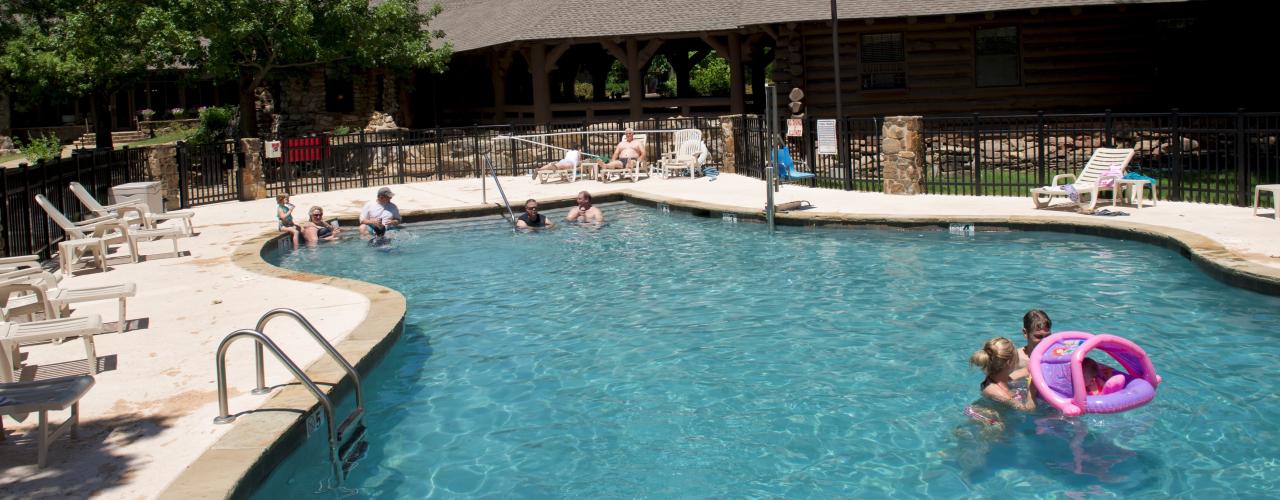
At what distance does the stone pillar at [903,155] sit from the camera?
18.6 m

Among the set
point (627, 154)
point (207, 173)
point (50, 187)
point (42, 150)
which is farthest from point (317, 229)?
point (42, 150)

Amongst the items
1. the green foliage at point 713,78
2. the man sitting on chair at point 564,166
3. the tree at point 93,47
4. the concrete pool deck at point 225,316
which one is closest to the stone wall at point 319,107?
the tree at point 93,47

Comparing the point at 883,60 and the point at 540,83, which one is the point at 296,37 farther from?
the point at 883,60

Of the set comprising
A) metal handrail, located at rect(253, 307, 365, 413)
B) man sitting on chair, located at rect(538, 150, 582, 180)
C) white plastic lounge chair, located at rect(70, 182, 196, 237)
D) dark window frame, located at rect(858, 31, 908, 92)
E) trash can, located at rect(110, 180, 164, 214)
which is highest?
dark window frame, located at rect(858, 31, 908, 92)

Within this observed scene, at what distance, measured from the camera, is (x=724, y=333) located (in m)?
10.9

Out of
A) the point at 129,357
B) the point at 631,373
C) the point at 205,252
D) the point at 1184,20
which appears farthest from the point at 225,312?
the point at 1184,20

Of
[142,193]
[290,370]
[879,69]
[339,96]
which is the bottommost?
[290,370]

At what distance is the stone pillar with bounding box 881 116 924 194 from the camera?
18641 millimetres

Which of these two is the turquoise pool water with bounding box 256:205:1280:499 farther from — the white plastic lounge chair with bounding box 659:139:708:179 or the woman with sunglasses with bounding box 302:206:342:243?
the white plastic lounge chair with bounding box 659:139:708:179

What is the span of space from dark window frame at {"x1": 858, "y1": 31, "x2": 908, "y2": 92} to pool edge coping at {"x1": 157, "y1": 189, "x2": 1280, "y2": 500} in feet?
25.3

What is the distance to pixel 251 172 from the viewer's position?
74.5ft

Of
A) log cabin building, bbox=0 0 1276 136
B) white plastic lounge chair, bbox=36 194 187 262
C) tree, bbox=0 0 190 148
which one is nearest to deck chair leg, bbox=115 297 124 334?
white plastic lounge chair, bbox=36 194 187 262

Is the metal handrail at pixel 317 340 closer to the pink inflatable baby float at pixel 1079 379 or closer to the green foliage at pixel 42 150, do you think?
the pink inflatable baby float at pixel 1079 379

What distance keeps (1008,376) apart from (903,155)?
36.7 feet
